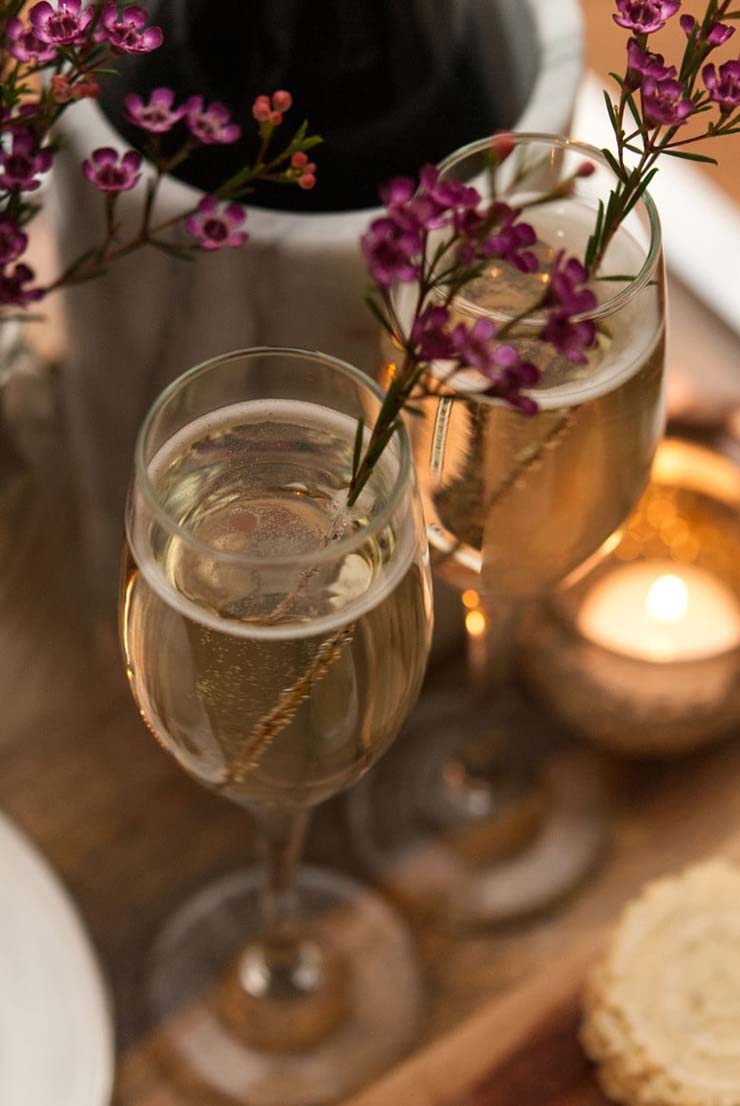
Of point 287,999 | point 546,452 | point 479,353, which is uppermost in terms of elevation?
point 479,353

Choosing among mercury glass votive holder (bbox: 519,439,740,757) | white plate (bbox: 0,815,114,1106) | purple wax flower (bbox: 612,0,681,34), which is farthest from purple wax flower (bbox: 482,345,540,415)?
white plate (bbox: 0,815,114,1106)

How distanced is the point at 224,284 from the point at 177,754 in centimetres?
17

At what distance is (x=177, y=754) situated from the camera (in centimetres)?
46

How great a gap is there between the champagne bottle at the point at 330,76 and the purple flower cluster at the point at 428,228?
0.69 feet

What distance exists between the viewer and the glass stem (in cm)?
57

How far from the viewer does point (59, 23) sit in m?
0.40

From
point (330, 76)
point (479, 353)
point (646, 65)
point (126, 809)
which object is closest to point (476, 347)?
point (479, 353)

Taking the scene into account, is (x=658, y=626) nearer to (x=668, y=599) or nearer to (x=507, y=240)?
(x=668, y=599)

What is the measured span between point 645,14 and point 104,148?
166mm

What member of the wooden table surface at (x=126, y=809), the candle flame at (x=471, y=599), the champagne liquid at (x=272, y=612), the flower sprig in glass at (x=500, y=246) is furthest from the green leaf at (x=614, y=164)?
the wooden table surface at (x=126, y=809)

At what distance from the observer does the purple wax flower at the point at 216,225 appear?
463 millimetres

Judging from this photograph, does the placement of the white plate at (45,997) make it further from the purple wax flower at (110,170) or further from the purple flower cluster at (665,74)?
the purple flower cluster at (665,74)

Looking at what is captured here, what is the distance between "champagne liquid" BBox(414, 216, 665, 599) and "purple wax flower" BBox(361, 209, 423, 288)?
0.10 metres

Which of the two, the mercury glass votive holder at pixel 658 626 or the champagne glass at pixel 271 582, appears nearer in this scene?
the champagne glass at pixel 271 582
